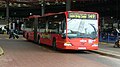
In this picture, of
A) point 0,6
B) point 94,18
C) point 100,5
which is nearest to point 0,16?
point 0,6

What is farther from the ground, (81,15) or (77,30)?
(81,15)

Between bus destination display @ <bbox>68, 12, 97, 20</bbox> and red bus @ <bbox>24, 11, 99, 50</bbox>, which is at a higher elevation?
bus destination display @ <bbox>68, 12, 97, 20</bbox>

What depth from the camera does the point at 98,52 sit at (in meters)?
24.6

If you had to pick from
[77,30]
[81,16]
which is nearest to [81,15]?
[81,16]

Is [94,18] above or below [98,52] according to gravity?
above

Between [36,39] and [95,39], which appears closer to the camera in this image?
[95,39]

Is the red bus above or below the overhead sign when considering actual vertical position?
below

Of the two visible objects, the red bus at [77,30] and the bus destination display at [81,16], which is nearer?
the red bus at [77,30]

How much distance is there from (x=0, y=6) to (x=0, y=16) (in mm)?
5848

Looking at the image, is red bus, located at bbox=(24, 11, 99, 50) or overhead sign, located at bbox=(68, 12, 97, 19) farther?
overhead sign, located at bbox=(68, 12, 97, 19)

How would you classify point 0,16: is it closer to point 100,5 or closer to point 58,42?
point 100,5

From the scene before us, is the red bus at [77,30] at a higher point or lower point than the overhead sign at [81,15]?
lower

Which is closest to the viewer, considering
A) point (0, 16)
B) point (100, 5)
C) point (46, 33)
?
point (46, 33)

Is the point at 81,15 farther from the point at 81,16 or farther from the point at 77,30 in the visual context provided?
the point at 77,30
